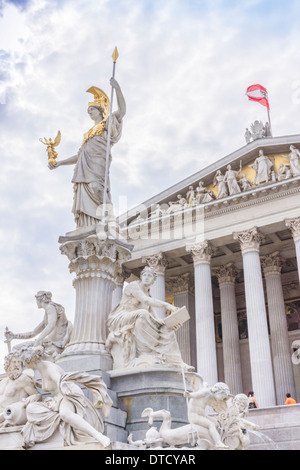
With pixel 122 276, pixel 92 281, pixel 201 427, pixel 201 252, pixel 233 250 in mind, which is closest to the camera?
pixel 201 427

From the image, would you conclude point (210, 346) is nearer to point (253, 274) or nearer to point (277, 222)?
point (253, 274)

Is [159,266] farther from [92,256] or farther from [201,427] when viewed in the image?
[201,427]

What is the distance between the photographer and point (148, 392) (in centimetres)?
801

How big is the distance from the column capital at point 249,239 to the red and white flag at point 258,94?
29.8ft

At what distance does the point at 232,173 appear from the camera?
29969 mm

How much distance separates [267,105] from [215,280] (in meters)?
12.2

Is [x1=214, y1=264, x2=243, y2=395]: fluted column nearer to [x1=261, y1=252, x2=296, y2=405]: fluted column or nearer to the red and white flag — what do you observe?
[x1=261, y1=252, x2=296, y2=405]: fluted column

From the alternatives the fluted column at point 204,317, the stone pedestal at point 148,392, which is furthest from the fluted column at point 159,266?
the stone pedestal at point 148,392

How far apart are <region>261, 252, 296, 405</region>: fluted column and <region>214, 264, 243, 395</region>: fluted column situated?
2361 mm

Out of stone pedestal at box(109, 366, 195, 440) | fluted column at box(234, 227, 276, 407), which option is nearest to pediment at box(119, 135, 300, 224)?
fluted column at box(234, 227, 276, 407)

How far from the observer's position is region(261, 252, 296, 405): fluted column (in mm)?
27984

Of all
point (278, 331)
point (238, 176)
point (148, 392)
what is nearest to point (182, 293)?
point (278, 331)

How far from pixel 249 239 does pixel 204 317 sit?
4.93 meters
